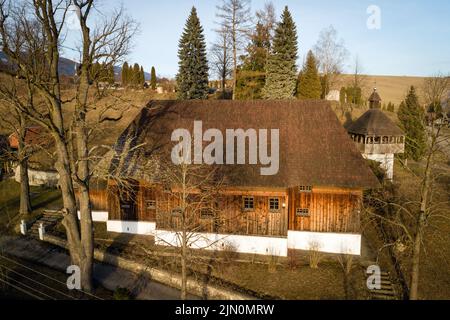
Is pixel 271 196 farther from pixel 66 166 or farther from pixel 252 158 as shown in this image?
pixel 66 166

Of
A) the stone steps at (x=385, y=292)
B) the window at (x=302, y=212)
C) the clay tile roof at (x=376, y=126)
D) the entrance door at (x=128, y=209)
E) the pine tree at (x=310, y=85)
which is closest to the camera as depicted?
the stone steps at (x=385, y=292)

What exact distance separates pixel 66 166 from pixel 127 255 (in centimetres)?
619

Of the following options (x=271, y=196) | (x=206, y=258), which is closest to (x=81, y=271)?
(x=206, y=258)

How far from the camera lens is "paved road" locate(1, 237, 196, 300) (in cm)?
1614

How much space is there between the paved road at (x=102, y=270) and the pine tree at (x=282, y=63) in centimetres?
2926

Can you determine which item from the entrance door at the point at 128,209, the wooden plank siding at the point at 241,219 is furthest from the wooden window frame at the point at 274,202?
the entrance door at the point at 128,209

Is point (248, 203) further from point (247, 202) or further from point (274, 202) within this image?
point (274, 202)

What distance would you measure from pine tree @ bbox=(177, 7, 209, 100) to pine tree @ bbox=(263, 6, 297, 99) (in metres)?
7.75

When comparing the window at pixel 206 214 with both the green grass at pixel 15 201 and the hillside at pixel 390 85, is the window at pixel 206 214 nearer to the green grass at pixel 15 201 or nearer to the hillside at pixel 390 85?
the green grass at pixel 15 201

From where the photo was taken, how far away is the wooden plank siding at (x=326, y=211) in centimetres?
1922

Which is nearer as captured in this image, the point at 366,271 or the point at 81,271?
the point at 81,271

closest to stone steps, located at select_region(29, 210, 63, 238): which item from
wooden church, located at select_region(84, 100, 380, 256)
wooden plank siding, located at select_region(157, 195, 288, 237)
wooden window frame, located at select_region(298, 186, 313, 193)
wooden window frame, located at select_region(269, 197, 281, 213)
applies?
wooden church, located at select_region(84, 100, 380, 256)

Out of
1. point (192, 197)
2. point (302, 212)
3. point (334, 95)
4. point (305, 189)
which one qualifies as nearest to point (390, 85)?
point (334, 95)

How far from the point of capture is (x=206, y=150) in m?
20.8
